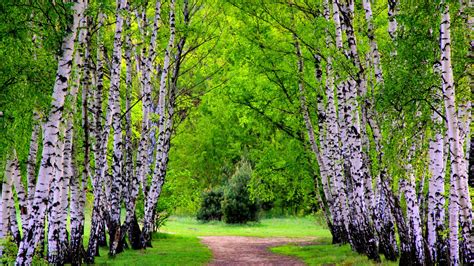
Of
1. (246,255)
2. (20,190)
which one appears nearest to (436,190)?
(246,255)

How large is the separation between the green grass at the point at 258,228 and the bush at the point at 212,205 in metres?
0.92

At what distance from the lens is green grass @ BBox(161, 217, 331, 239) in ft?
112

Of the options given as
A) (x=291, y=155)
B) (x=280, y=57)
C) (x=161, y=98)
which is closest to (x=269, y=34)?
(x=280, y=57)

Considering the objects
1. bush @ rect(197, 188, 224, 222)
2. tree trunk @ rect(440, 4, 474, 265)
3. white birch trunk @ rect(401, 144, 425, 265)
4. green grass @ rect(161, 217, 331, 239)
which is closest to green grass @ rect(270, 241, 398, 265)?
white birch trunk @ rect(401, 144, 425, 265)

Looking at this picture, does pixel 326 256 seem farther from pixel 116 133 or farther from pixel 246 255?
pixel 116 133

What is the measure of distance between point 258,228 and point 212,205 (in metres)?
5.75

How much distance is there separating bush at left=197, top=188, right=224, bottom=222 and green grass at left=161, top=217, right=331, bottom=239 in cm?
92

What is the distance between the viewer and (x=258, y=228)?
38.5 metres

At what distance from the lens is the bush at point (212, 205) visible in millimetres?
42250

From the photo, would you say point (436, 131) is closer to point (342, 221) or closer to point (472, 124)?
point (472, 124)

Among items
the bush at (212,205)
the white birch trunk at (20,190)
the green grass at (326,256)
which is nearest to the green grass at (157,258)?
the white birch trunk at (20,190)

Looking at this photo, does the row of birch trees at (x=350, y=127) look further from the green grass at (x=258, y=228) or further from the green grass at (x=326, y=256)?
the green grass at (x=258, y=228)

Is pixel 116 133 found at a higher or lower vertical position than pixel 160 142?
lower

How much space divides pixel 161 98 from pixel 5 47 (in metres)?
9.58
